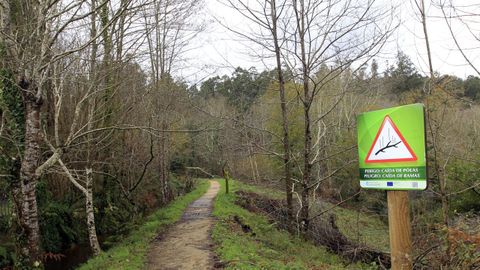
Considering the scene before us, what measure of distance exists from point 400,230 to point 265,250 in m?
6.57

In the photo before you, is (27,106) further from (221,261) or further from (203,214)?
(203,214)

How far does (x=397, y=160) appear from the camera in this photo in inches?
106

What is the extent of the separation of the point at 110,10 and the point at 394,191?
24.7ft

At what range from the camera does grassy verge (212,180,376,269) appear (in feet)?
24.6

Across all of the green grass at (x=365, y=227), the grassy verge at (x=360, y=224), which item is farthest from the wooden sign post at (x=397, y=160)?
the green grass at (x=365, y=227)

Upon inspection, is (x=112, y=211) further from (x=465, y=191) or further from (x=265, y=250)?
(x=465, y=191)

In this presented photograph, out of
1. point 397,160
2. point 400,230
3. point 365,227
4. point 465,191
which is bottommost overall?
point 365,227

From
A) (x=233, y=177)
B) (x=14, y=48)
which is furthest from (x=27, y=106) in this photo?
(x=233, y=177)

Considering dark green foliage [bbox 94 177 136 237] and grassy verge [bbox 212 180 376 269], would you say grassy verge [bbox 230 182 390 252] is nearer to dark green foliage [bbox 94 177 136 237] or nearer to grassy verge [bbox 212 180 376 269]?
grassy verge [bbox 212 180 376 269]

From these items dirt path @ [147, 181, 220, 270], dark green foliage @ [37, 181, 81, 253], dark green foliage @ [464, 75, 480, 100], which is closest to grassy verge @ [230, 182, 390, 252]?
dirt path @ [147, 181, 220, 270]

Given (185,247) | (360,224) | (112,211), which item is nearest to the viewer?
(185,247)

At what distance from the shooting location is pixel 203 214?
49.3 feet

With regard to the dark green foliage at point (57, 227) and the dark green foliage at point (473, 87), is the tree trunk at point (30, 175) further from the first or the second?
the dark green foliage at point (473, 87)

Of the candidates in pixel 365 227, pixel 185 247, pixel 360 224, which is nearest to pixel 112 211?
pixel 185 247
